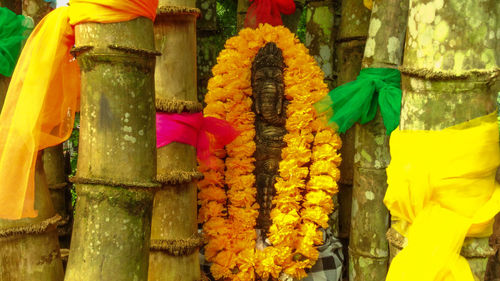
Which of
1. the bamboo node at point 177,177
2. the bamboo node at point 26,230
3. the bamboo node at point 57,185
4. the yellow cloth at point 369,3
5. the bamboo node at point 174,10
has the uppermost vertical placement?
the yellow cloth at point 369,3

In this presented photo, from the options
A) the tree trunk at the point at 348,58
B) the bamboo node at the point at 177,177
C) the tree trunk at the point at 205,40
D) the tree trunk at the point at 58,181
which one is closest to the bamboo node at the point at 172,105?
the bamboo node at the point at 177,177

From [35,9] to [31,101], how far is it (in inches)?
64.4

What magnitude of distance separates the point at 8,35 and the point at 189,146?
A: 1094mm

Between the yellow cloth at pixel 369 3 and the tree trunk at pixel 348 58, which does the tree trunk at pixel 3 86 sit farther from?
the tree trunk at pixel 348 58

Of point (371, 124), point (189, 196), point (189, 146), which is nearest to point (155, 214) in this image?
point (189, 196)

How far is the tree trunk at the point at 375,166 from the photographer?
3324 mm

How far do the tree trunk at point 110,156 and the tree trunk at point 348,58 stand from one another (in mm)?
2588

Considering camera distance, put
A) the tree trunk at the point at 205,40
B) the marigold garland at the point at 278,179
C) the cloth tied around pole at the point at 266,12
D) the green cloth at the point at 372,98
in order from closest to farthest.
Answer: the green cloth at the point at 372,98, the marigold garland at the point at 278,179, the cloth tied around pole at the point at 266,12, the tree trunk at the point at 205,40

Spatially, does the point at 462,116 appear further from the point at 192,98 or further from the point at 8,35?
the point at 8,35

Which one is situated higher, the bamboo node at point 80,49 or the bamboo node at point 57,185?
the bamboo node at point 80,49

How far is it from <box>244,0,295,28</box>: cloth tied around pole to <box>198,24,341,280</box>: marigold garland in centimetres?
41

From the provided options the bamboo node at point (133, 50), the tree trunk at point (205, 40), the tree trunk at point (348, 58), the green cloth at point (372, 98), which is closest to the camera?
the bamboo node at point (133, 50)

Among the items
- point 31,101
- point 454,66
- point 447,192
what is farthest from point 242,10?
point 447,192

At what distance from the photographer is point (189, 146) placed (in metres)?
2.78
